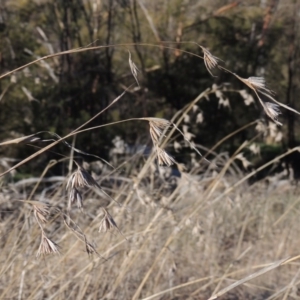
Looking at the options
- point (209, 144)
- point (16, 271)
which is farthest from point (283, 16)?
point (16, 271)

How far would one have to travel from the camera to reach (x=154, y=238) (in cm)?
328

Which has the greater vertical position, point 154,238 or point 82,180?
point 82,180

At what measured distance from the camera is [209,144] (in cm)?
852

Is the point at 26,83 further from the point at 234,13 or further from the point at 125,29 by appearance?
the point at 234,13

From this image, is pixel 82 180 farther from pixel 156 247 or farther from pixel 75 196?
pixel 156 247

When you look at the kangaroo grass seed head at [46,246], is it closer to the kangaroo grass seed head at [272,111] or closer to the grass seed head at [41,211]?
the grass seed head at [41,211]

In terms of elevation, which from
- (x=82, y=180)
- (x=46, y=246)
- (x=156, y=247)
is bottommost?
(x=156, y=247)

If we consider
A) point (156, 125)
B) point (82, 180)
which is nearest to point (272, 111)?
point (156, 125)

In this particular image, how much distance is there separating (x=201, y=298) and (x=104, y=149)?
12.3 ft

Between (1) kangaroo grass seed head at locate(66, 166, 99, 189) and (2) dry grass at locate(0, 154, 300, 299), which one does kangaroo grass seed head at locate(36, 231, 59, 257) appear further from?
(2) dry grass at locate(0, 154, 300, 299)

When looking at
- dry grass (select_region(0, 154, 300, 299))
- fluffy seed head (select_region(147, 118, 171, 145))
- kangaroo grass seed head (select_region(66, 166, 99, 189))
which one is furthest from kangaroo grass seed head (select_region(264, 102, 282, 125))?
dry grass (select_region(0, 154, 300, 299))

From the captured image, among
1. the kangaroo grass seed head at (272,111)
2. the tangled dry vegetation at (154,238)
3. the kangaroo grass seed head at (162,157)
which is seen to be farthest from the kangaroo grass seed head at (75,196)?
the kangaroo grass seed head at (272,111)

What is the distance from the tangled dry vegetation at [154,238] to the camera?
2270 millimetres

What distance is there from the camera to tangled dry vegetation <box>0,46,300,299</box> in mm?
2270
